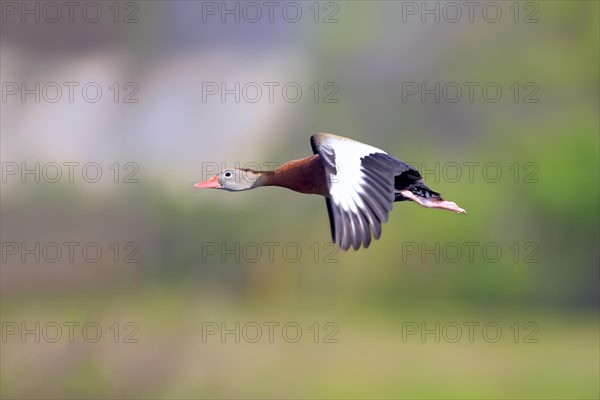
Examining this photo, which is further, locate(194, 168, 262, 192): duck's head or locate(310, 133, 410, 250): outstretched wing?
locate(194, 168, 262, 192): duck's head

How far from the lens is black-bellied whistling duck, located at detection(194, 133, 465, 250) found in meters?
1.95

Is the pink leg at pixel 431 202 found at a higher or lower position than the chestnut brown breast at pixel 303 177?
lower

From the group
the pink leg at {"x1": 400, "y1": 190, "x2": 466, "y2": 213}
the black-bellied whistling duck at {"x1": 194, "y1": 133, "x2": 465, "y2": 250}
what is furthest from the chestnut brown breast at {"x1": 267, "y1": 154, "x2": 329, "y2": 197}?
the pink leg at {"x1": 400, "y1": 190, "x2": 466, "y2": 213}

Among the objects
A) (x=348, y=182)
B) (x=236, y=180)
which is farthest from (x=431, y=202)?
(x=236, y=180)

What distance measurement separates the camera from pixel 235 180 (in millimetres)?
2189

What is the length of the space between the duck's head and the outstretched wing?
16 centimetres

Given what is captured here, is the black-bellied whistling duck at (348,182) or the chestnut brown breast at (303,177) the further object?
the chestnut brown breast at (303,177)

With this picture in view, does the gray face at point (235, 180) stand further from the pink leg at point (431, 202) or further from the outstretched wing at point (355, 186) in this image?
the pink leg at point (431, 202)

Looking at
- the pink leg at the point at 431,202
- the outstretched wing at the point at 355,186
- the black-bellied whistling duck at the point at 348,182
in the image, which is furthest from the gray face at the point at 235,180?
the pink leg at the point at 431,202

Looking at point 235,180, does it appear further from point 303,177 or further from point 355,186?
point 355,186

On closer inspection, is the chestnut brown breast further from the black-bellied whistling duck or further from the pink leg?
the pink leg

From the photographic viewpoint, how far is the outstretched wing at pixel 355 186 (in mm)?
1924

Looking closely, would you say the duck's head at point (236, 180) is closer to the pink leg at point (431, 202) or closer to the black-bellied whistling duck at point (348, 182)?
the black-bellied whistling duck at point (348, 182)

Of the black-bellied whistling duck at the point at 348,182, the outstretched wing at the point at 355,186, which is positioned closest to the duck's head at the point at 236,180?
the black-bellied whistling duck at the point at 348,182
